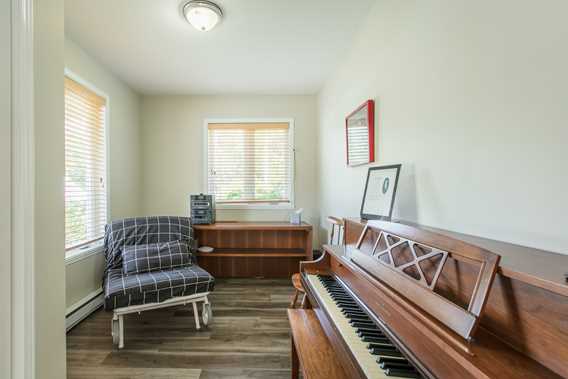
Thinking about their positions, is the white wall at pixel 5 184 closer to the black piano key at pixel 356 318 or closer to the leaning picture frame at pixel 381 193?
the black piano key at pixel 356 318

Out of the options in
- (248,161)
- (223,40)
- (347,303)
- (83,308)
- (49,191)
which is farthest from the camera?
(248,161)

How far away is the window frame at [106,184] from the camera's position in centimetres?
218

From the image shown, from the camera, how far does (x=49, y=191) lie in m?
1.07

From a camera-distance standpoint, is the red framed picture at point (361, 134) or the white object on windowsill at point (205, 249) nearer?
the red framed picture at point (361, 134)

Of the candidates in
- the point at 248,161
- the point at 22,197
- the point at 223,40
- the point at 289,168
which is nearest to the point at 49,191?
the point at 22,197

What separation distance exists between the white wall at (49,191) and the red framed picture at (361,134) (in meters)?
1.72

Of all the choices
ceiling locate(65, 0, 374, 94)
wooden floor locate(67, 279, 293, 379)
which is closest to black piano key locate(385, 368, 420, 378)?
wooden floor locate(67, 279, 293, 379)

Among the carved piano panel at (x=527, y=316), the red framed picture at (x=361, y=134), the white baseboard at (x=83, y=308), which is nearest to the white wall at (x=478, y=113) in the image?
the red framed picture at (x=361, y=134)

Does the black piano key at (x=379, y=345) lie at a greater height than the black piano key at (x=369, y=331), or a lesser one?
lesser

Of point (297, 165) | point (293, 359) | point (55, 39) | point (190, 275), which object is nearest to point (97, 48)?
point (55, 39)

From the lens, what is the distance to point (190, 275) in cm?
220

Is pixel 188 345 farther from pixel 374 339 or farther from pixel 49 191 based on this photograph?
pixel 374 339

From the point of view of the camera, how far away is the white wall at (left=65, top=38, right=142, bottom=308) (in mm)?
2225

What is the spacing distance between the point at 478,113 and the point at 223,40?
197cm
